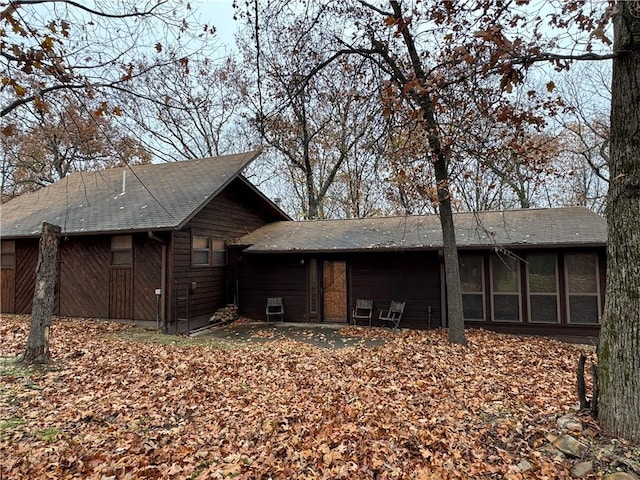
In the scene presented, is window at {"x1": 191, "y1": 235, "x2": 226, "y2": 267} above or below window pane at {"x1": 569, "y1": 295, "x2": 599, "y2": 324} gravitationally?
above

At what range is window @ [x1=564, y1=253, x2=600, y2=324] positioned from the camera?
889cm

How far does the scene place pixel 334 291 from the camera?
1142 cm

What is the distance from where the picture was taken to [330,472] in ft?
10.5

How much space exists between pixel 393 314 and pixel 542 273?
13.0 ft

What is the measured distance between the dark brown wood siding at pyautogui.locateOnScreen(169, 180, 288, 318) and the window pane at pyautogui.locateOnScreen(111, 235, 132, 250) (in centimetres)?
173

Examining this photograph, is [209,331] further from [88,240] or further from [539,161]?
[539,161]

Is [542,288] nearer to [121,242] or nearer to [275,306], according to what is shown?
[275,306]

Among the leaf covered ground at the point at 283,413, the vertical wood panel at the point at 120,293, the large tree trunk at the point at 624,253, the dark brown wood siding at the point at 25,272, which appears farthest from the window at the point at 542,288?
the dark brown wood siding at the point at 25,272

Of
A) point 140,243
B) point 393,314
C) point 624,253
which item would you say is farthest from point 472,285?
point 140,243

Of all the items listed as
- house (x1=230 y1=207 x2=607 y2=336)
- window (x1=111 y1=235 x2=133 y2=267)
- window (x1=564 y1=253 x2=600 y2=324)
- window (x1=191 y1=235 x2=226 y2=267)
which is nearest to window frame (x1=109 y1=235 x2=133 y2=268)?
window (x1=111 y1=235 x2=133 y2=267)

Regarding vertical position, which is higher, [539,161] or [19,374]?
[539,161]

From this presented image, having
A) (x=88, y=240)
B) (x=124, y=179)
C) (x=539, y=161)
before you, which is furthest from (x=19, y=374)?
(x=539, y=161)

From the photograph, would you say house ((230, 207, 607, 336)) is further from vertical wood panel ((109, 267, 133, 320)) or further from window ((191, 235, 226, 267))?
vertical wood panel ((109, 267, 133, 320))

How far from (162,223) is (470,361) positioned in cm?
796
